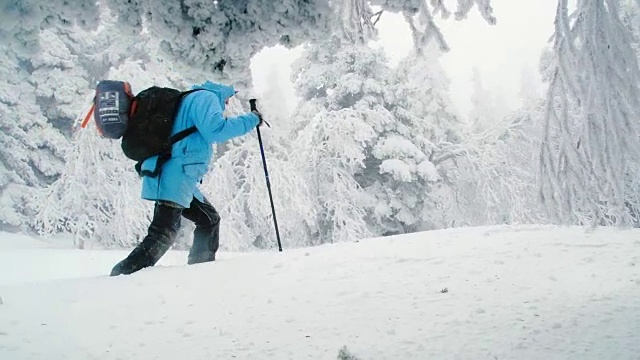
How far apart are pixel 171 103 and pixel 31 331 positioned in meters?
1.85

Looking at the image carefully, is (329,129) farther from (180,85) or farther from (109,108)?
(109,108)

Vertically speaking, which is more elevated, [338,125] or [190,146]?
[338,125]

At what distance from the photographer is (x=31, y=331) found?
89.4 inches

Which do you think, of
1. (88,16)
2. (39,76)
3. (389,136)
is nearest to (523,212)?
(389,136)

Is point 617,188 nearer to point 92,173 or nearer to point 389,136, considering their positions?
point 389,136

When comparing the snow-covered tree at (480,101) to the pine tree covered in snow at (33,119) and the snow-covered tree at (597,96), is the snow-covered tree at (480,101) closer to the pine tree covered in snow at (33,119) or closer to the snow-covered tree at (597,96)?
the pine tree covered in snow at (33,119)

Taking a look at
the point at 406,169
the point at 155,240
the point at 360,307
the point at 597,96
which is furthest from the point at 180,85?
the point at 597,96

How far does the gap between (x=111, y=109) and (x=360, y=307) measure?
2286 millimetres

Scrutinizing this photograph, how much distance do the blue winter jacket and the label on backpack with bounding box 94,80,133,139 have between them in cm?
34

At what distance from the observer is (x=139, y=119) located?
3424 millimetres

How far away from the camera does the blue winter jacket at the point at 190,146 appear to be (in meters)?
3.43

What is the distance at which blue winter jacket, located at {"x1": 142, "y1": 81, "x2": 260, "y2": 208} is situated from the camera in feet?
11.3

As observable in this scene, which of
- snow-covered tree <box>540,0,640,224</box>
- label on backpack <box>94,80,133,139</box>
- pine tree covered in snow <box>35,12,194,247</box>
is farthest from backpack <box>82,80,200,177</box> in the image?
pine tree covered in snow <box>35,12,194,247</box>

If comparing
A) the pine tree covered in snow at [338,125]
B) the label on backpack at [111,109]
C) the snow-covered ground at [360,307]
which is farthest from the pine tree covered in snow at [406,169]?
the label on backpack at [111,109]
